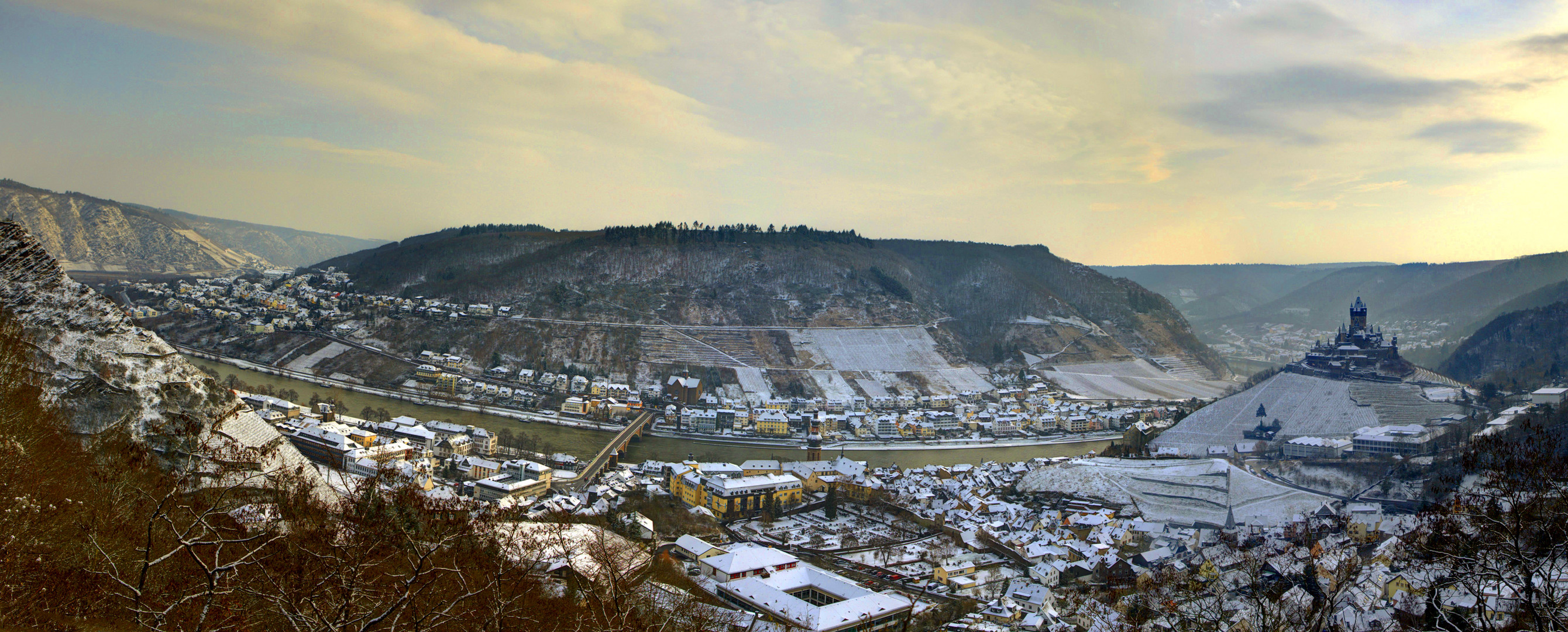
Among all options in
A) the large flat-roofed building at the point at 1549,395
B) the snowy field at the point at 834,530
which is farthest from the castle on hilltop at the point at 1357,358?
the snowy field at the point at 834,530

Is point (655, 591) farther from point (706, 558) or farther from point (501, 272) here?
point (501, 272)

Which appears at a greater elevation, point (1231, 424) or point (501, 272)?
point (501, 272)

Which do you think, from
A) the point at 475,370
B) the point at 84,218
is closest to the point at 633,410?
the point at 475,370

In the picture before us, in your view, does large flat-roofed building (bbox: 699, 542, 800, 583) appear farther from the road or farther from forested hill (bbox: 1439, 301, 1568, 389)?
forested hill (bbox: 1439, 301, 1568, 389)

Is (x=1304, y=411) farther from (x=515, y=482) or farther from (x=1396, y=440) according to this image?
(x=515, y=482)

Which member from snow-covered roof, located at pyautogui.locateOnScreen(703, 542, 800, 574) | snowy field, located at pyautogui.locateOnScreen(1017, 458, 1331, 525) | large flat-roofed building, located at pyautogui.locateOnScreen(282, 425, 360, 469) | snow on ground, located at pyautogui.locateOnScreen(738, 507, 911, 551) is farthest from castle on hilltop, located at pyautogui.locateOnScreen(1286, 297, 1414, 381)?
large flat-roofed building, located at pyautogui.locateOnScreen(282, 425, 360, 469)

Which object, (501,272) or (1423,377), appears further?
(501,272)
